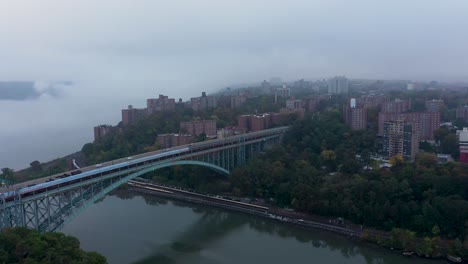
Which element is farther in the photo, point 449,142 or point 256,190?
point 449,142

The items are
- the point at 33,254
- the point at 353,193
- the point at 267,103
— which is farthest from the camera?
the point at 267,103

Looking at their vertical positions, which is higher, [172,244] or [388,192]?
[388,192]

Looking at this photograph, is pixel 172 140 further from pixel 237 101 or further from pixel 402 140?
pixel 237 101

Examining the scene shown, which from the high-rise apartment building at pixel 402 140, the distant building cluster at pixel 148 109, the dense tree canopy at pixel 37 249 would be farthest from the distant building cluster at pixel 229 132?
the dense tree canopy at pixel 37 249

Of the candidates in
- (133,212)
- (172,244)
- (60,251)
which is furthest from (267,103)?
(60,251)

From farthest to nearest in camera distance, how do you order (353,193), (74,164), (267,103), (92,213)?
(267,103) → (74,164) → (92,213) → (353,193)

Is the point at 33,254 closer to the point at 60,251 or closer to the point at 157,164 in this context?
the point at 60,251
